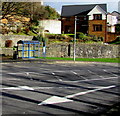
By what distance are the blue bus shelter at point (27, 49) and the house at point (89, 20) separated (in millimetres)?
21632

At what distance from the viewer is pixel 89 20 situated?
56.3 m

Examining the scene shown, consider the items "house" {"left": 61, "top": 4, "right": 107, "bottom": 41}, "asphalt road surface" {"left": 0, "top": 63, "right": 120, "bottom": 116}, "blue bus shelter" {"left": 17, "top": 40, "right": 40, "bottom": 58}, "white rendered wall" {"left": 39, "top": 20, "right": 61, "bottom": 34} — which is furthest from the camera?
"house" {"left": 61, "top": 4, "right": 107, "bottom": 41}

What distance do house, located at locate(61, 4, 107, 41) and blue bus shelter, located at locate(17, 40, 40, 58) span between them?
71.0 ft

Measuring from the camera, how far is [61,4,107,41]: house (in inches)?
2189

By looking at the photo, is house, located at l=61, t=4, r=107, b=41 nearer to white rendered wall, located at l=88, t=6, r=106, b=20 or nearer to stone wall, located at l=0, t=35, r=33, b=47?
white rendered wall, located at l=88, t=6, r=106, b=20

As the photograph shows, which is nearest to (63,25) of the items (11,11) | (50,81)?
(11,11)

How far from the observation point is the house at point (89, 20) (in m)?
55.6

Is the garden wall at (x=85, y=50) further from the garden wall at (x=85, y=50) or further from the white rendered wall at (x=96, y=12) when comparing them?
the white rendered wall at (x=96, y=12)

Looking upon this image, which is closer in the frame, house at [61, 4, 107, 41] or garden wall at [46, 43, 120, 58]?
garden wall at [46, 43, 120, 58]

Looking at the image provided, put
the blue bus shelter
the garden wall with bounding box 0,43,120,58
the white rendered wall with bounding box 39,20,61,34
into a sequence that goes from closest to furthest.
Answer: the blue bus shelter < the garden wall with bounding box 0,43,120,58 < the white rendered wall with bounding box 39,20,61,34

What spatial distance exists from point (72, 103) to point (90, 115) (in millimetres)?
1792

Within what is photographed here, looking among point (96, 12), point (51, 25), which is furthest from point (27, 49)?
point (96, 12)

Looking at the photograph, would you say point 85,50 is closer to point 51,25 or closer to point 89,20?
point 51,25

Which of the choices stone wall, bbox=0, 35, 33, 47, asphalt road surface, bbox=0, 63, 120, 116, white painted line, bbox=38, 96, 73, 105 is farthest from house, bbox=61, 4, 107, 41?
white painted line, bbox=38, 96, 73, 105
